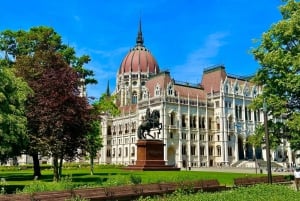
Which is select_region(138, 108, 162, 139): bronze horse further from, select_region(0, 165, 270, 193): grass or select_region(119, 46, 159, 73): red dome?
select_region(119, 46, 159, 73): red dome

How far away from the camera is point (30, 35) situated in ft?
133

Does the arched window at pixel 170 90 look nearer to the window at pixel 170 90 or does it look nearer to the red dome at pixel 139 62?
the window at pixel 170 90

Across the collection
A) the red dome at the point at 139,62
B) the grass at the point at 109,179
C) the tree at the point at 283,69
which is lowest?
the grass at the point at 109,179

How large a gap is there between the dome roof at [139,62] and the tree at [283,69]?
108043mm

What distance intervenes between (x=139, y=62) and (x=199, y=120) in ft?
→ 177

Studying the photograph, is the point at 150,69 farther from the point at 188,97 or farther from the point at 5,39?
the point at 5,39

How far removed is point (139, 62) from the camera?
5669 inches

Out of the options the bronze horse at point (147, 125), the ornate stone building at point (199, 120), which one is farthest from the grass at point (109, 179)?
the ornate stone building at point (199, 120)

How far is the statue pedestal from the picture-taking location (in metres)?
36.8

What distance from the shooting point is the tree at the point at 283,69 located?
30.1 meters

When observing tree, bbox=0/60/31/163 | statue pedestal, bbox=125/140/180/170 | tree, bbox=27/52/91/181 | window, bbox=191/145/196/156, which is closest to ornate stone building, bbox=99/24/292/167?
window, bbox=191/145/196/156

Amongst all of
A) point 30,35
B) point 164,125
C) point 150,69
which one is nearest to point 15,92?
point 30,35

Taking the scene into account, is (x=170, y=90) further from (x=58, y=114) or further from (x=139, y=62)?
(x=58, y=114)

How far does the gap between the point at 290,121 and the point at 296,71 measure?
4.34 meters
